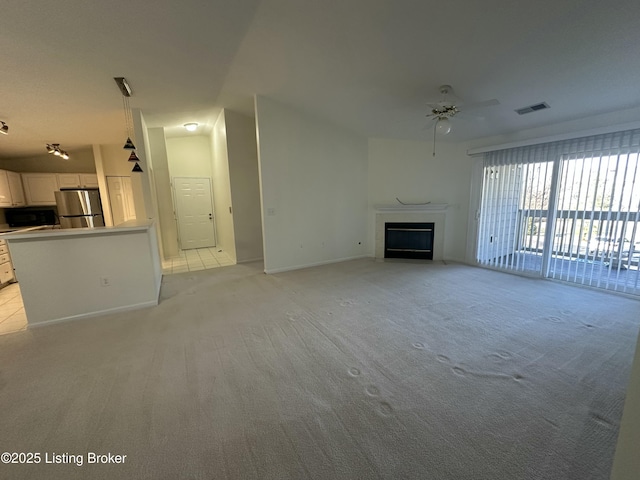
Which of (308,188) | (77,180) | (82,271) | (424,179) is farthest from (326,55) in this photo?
(77,180)

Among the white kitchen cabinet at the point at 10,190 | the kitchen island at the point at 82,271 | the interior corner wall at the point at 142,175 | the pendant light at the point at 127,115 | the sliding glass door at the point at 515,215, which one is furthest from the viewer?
the white kitchen cabinet at the point at 10,190

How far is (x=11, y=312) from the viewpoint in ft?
11.5

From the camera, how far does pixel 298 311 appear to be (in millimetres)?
3312

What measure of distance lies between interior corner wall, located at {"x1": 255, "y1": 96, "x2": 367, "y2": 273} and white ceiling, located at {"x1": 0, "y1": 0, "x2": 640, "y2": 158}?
65 cm

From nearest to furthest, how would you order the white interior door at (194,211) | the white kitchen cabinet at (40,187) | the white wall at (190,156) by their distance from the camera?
the white kitchen cabinet at (40,187) → the white wall at (190,156) → the white interior door at (194,211)

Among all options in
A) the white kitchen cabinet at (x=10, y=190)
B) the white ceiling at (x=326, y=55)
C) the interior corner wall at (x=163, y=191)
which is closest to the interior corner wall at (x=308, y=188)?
the white ceiling at (x=326, y=55)

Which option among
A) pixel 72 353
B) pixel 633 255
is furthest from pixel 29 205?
pixel 633 255

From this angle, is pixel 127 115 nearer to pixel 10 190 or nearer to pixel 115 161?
pixel 115 161

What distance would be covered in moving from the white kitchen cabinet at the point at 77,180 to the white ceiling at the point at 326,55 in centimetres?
211

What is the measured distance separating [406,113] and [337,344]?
12.9 ft

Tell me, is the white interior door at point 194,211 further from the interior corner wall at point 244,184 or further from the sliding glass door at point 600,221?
the sliding glass door at point 600,221

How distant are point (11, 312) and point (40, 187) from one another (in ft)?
12.8

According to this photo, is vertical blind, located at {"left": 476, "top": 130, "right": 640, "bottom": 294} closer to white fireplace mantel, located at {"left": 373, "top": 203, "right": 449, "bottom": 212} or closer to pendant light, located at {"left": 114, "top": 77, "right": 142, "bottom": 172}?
white fireplace mantel, located at {"left": 373, "top": 203, "right": 449, "bottom": 212}

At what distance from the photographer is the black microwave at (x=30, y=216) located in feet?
18.0
